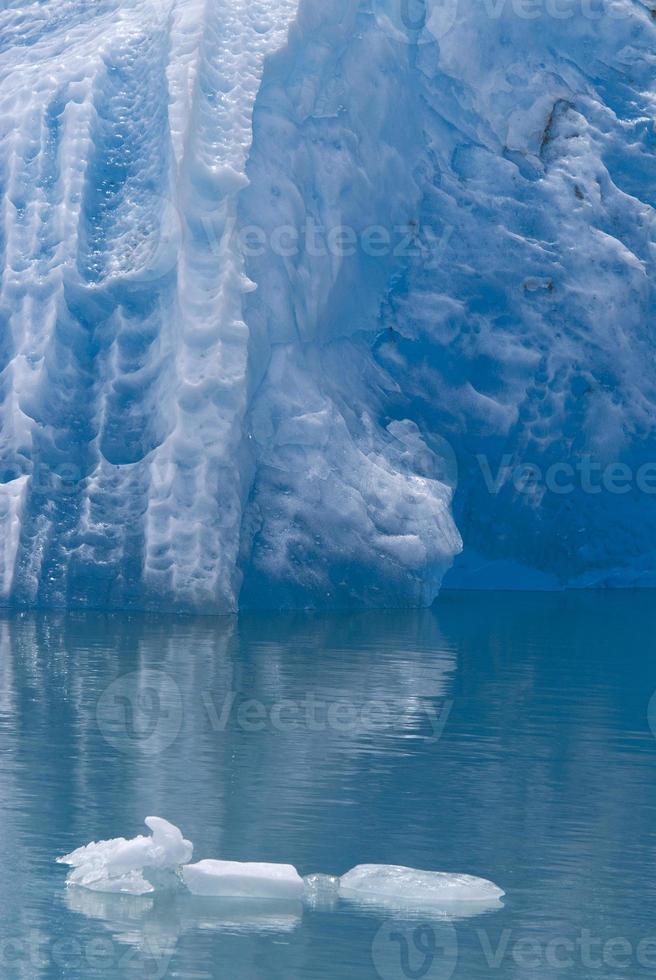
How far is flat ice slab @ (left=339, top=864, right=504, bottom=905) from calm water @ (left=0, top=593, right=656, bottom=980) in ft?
0.35

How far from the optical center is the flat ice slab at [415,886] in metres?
5.29

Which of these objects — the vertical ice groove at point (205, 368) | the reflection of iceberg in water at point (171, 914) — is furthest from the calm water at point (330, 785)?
the vertical ice groove at point (205, 368)

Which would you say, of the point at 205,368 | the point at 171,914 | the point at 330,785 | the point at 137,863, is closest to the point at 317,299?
the point at 205,368

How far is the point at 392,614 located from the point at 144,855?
8471 mm

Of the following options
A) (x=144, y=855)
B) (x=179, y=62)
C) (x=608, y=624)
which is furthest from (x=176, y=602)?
(x=144, y=855)

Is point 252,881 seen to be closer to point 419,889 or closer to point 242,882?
point 242,882

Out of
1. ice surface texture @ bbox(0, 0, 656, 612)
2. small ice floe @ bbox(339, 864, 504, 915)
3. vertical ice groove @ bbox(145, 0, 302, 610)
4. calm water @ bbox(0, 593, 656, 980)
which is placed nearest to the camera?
calm water @ bbox(0, 593, 656, 980)

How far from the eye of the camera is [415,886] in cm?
534

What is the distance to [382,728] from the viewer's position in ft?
27.2

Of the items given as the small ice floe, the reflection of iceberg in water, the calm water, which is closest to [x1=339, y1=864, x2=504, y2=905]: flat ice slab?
the small ice floe

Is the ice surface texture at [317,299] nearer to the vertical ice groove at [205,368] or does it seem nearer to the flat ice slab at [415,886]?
the vertical ice groove at [205,368]

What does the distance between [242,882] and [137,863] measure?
0.35 meters

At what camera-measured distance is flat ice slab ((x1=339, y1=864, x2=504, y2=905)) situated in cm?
529

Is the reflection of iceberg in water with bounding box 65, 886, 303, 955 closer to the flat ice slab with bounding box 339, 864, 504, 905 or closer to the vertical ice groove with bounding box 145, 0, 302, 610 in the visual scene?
the flat ice slab with bounding box 339, 864, 504, 905
